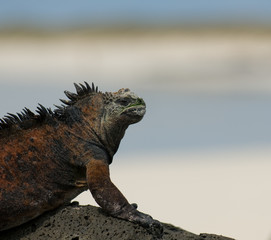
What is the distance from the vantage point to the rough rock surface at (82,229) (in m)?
7.63

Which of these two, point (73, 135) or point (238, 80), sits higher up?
point (238, 80)

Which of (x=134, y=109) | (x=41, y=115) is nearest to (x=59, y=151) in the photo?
(x=41, y=115)

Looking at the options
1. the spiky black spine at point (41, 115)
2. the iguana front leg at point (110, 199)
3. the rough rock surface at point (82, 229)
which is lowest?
the rough rock surface at point (82, 229)

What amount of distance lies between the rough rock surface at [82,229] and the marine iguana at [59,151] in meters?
0.09

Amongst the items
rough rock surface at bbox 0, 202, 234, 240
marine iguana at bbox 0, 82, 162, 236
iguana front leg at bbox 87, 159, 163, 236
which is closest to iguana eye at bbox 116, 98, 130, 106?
marine iguana at bbox 0, 82, 162, 236

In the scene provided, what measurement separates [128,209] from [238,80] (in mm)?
27933

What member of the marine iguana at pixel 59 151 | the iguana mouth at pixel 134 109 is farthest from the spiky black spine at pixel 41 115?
the iguana mouth at pixel 134 109

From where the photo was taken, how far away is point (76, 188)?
7.89 m

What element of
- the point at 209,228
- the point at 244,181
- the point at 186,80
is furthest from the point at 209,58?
the point at 209,228

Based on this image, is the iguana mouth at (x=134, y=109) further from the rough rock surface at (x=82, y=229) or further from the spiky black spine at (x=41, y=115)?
the rough rock surface at (x=82, y=229)

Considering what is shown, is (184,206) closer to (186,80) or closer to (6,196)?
(6,196)

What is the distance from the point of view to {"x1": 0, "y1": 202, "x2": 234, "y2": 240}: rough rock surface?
763 cm

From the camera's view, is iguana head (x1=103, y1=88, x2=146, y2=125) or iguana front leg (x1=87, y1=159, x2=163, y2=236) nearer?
iguana front leg (x1=87, y1=159, x2=163, y2=236)

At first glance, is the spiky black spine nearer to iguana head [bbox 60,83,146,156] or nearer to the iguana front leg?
iguana head [bbox 60,83,146,156]
